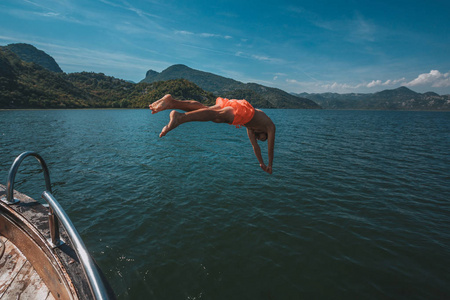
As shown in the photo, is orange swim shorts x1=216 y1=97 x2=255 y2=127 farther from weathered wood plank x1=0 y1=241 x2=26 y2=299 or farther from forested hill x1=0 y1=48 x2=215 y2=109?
forested hill x1=0 y1=48 x2=215 y2=109

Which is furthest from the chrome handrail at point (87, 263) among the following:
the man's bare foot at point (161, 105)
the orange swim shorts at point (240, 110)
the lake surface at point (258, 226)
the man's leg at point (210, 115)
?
the lake surface at point (258, 226)

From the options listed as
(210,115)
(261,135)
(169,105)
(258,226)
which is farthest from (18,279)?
(258,226)

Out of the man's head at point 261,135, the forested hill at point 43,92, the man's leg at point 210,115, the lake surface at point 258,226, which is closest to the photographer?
the man's leg at point 210,115

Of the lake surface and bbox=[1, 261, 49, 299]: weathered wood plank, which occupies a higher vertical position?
bbox=[1, 261, 49, 299]: weathered wood plank

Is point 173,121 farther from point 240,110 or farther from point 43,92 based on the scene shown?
point 43,92

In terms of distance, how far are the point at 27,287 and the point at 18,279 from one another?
0.28 meters

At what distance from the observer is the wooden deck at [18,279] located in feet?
11.2

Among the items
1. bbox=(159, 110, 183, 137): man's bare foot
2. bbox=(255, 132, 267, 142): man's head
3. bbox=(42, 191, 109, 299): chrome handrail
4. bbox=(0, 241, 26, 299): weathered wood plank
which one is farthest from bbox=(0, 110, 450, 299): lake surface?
bbox=(42, 191, 109, 299): chrome handrail

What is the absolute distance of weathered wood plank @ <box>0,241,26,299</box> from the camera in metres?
3.55

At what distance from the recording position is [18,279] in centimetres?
364

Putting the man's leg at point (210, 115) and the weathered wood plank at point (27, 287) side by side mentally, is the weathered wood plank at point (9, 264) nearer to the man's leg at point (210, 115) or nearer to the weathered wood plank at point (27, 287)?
the weathered wood plank at point (27, 287)

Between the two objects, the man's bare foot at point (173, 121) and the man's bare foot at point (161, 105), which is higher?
the man's bare foot at point (161, 105)

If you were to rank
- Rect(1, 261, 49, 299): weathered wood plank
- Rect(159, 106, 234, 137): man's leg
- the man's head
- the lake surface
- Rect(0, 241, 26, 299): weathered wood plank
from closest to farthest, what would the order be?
Rect(1, 261, 49, 299): weathered wood plank < Rect(0, 241, 26, 299): weathered wood plank < Rect(159, 106, 234, 137): man's leg < the man's head < the lake surface

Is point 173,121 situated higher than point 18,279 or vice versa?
point 173,121
